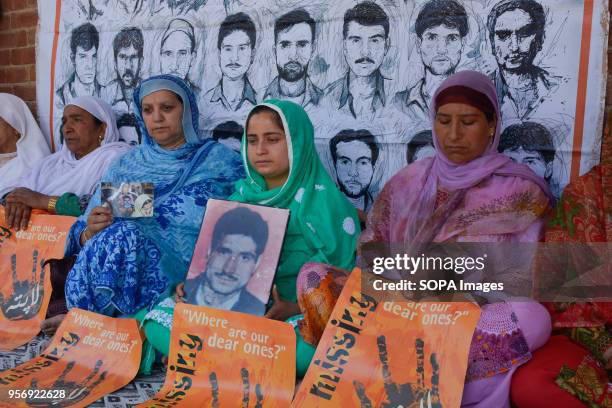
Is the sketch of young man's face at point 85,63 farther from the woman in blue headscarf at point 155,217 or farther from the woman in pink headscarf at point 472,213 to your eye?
the woman in pink headscarf at point 472,213

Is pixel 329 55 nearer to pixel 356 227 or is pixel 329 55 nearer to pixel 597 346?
pixel 356 227

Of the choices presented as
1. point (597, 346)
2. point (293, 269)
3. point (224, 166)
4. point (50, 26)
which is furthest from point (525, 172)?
point (50, 26)

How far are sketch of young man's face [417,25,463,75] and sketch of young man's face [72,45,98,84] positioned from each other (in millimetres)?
2266

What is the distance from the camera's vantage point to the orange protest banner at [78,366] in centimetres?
247

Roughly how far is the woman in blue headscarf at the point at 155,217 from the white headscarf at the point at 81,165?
27 centimetres

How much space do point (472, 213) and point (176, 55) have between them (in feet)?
7.41

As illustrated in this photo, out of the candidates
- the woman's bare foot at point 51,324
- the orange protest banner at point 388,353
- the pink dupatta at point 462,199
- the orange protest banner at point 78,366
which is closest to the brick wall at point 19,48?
the woman's bare foot at point 51,324

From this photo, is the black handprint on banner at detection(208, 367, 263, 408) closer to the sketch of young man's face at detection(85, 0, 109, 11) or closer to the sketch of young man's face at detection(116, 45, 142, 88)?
the sketch of young man's face at detection(116, 45, 142, 88)

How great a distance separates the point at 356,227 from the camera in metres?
2.77

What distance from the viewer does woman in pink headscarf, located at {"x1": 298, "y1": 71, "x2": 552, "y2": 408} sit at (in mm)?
2133

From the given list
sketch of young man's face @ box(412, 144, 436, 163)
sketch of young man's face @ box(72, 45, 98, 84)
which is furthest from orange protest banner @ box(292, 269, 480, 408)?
sketch of young man's face @ box(72, 45, 98, 84)

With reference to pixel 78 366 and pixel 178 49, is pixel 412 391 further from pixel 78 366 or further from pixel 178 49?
pixel 178 49

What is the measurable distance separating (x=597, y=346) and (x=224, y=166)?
1.85 metres

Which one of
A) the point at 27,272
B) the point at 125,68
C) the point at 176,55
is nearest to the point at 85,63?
the point at 125,68
